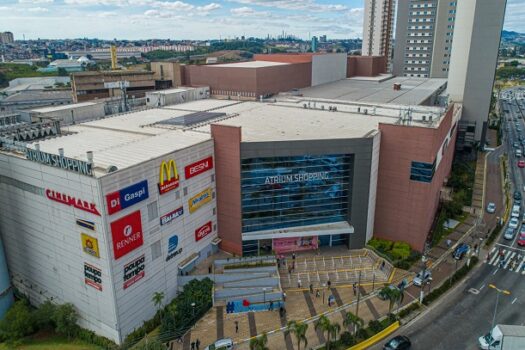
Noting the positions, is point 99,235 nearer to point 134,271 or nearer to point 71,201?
point 71,201

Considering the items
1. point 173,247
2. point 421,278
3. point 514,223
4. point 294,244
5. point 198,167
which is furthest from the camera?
point 514,223

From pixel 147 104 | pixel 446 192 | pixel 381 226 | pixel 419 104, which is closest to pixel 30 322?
pixel 381 226

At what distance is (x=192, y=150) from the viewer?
5228cm

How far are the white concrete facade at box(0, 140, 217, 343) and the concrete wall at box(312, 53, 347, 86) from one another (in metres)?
77.7

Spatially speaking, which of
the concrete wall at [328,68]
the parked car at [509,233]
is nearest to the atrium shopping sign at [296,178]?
the parked car at [509,233]

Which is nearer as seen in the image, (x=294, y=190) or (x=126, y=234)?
(x=126, y=234)

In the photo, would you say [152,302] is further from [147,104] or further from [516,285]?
[147,104]

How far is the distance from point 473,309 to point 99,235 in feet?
152

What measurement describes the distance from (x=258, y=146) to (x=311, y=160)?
841 cm

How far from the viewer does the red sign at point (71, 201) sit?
40.6 metres

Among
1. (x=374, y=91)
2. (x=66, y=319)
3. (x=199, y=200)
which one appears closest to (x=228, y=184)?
(x=199, y=200)

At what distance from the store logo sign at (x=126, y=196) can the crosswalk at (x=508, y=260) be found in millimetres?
52345

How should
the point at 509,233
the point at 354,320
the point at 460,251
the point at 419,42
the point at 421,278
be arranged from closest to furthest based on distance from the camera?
1. the point at 354,320
2. the point at 421,278
3. the point at 460,251
4. the point at 509,233
5. the point at 419,42

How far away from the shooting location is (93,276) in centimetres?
4356
